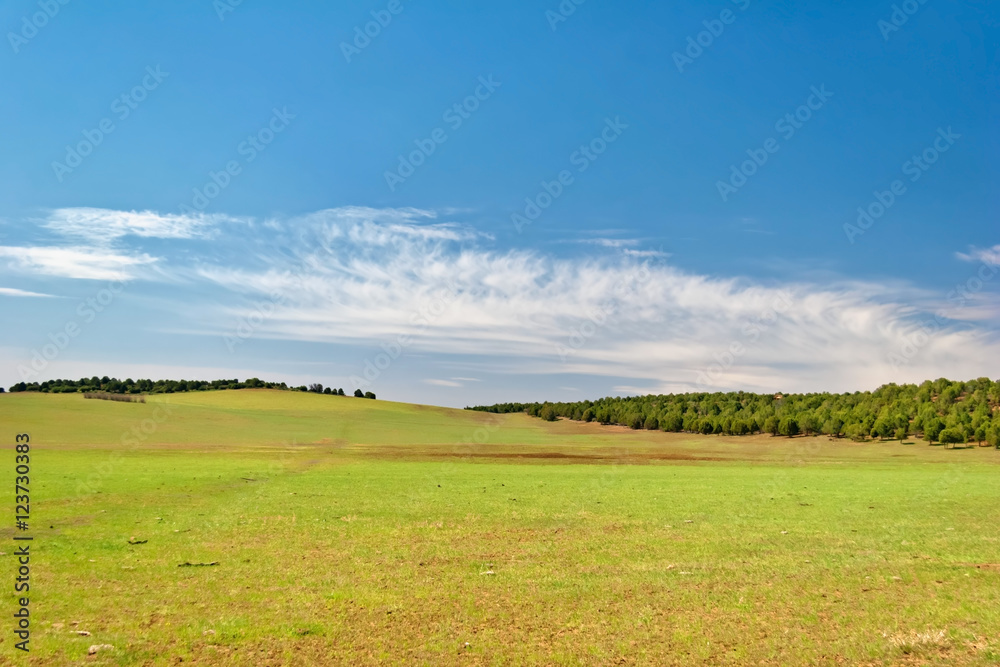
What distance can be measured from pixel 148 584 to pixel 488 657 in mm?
8557

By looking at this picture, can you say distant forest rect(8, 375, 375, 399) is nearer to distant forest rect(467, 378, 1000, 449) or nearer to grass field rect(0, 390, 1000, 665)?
distant forest rect(467, 378, 1000, 449)

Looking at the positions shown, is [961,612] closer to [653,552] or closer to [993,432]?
[653,552]

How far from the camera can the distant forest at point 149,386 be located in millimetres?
154250

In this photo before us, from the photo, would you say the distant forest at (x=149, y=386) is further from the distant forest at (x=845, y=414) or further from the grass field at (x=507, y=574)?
Result: the grass field at (x=507, y=574)

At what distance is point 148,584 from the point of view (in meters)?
14.3

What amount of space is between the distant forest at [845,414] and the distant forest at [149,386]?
70.7m

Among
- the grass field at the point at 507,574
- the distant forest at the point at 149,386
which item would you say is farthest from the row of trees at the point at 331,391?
the grass field at the point at 507,574

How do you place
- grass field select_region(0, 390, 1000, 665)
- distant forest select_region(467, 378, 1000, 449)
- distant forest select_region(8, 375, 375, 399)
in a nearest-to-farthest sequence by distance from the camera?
grass field select_region(0, 390, 1000, 665) < distant forest select_region(467, 378, 1000, 449) < distant forest select_region(8, 375, 375, 399)

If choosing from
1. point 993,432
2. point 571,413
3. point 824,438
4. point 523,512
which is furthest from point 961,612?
point 571,413

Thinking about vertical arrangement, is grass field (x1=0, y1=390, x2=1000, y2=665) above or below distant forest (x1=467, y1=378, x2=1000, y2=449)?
below

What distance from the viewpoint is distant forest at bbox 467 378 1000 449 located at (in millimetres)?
110500

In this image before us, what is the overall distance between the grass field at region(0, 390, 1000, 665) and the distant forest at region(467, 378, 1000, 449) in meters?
92.0

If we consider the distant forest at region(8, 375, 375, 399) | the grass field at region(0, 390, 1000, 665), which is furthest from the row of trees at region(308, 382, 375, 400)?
the grass field at region(0, 390, 1000, 665)

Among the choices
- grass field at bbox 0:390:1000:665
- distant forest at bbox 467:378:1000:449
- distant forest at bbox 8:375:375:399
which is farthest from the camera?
distant forest at bbox 8:375:375:399
